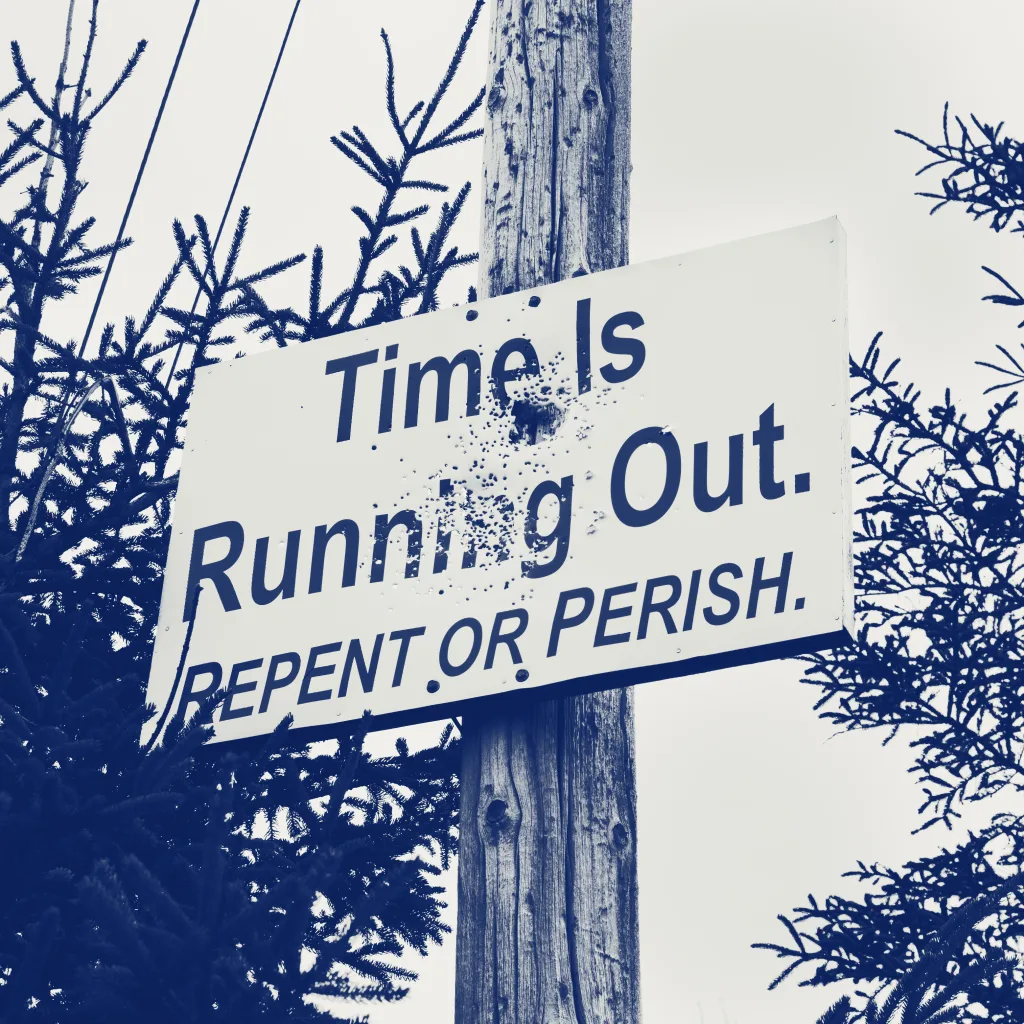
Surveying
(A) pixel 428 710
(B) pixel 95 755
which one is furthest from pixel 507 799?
(B) pixel 95 755

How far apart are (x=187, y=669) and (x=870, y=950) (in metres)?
4.42

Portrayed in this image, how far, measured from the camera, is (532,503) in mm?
4203

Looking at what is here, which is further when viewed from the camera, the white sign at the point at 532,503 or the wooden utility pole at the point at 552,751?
the white sign at the point at 532,503

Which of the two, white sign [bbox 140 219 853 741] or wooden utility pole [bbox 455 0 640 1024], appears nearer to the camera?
wooden utility pole [bbox 455 0 640 1024]

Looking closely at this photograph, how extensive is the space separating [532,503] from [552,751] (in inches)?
23.7

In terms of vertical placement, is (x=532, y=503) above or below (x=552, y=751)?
above

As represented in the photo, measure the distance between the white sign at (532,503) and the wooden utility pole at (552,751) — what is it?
0.15 meters

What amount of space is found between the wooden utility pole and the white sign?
15 cm

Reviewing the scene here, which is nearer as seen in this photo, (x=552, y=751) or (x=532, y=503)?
(x=552, y=751)

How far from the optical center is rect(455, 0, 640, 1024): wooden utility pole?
12.2 feet

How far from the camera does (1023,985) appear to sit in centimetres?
734

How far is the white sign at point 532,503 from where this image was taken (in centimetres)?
392

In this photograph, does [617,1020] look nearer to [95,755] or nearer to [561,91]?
[95,755]

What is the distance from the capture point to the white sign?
12.9ft
